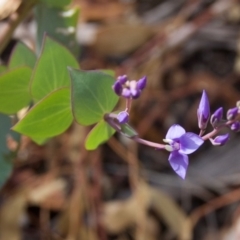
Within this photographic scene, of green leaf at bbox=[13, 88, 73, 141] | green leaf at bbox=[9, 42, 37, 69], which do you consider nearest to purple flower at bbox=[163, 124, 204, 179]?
green leaf at bbox=[13, 88, 73, 141]

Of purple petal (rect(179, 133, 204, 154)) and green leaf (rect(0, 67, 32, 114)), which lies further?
green leaf (rect(0, 67, 32, 114))

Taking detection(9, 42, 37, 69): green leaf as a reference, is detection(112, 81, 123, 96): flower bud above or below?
above

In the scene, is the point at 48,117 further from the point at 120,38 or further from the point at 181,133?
the point at 120,38

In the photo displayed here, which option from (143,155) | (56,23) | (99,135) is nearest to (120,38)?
(143,155)

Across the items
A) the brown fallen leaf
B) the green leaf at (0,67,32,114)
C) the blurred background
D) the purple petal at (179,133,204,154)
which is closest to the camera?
the purple petal at (179,133,204,154)

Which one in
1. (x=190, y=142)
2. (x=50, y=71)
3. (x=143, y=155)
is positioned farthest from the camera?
(x=143, y=155)

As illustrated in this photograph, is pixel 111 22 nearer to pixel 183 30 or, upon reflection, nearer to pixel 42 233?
pixel 183 30

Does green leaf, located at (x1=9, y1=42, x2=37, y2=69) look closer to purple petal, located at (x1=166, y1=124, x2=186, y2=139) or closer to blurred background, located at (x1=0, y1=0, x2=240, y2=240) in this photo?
blurred background, located at (x1=0, y1=0, x2=240, y2=240)

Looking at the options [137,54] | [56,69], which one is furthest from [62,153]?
[56,69]
